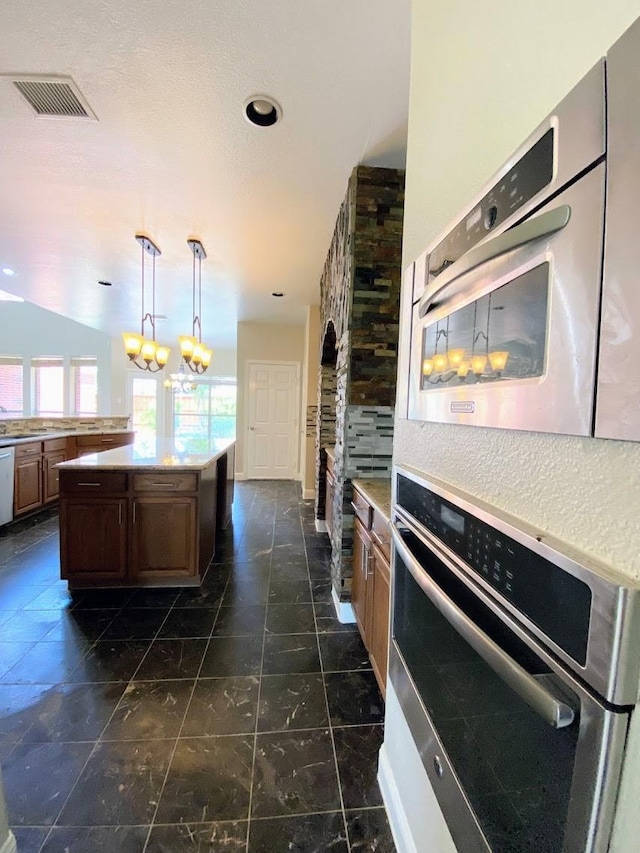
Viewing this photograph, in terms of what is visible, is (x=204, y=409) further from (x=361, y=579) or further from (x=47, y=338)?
(x=361, y=579)

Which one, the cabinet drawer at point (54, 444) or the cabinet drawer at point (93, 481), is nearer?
the cabinet drawer at point (93, 481)

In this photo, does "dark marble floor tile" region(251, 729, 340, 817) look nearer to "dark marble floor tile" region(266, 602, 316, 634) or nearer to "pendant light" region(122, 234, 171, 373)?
"dark marble floor tile" region(266, 602, 316, 634)

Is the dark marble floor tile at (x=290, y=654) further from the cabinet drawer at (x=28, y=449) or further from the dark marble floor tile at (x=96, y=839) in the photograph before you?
the cabinet drawer at (x=28, y=449)

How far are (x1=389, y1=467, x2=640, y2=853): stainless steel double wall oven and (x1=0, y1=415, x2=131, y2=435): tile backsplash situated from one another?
5680 mm

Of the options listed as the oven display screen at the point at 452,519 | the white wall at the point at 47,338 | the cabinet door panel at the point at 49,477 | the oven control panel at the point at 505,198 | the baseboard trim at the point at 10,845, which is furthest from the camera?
the white wall at the point at 47,338

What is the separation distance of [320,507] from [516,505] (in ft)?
12.0

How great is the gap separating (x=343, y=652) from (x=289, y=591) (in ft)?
2.43

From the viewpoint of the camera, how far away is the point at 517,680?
1.63ft

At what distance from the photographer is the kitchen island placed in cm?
255

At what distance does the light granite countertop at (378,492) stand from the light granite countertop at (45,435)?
3.90 m

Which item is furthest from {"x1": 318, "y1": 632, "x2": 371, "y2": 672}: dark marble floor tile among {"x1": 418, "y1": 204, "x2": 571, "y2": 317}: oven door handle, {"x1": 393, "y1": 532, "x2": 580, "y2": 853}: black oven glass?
{"x1": 418, "y1": 204, "x2": 571, "y2": 317}: oven door handle

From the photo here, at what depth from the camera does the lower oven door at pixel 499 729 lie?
419 mm

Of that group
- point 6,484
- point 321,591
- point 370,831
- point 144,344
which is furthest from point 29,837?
point 6,484

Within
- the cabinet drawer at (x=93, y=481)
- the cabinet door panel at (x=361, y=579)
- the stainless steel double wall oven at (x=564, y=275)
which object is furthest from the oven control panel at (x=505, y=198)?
the cabinet drawer at (x=93, y=481)
